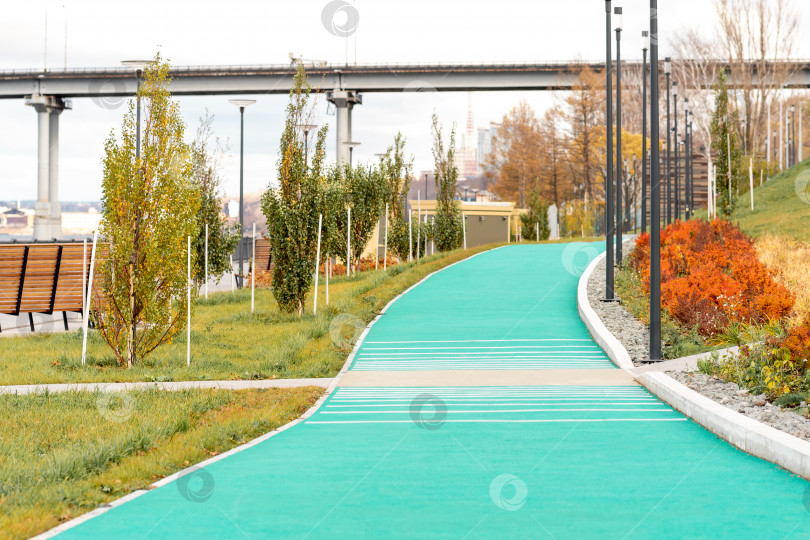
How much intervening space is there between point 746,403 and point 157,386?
26.2 ft

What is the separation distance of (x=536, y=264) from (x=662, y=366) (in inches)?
722

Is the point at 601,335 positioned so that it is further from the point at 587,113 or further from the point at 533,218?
the point at 587,113

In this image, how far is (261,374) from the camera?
47.0ft

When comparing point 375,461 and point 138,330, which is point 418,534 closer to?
point 375,461

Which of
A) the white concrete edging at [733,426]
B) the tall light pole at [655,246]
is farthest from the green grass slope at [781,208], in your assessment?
the white concrete edging at [733,426]

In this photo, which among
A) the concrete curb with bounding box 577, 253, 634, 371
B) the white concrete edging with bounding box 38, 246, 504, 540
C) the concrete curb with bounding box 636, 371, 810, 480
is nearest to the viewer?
the white concrete edging with bounding box 38, 246, 504, 540

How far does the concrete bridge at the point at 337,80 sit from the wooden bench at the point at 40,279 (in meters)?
44.4

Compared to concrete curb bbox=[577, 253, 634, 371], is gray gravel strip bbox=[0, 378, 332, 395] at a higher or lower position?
lower

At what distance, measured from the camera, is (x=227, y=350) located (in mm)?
17016

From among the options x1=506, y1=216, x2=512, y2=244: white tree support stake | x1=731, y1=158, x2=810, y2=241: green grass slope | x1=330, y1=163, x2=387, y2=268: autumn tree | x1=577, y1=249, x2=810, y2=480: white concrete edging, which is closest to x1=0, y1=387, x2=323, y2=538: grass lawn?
x1=577, y1=249, x2=810, y2=480: white concrete edging

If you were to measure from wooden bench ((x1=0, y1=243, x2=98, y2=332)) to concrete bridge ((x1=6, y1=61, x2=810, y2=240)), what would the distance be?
146 ft

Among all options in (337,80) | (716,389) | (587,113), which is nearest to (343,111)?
(337,80)

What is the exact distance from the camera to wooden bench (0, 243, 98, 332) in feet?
68.0

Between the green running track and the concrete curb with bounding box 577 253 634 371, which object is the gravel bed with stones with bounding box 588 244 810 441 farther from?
the green running track
